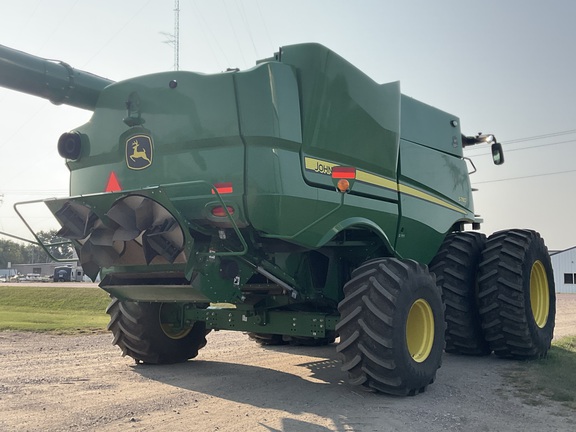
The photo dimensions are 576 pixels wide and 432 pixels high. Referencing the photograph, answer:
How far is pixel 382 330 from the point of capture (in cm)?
540

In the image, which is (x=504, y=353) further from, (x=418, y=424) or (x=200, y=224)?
(x=200, y=224)

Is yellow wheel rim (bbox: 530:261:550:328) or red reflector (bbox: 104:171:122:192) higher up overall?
red reflector (bbox: 104:171:122:192)

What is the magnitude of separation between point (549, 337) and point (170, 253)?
6098mm

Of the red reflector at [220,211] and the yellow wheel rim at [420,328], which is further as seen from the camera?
the yellow wheel rim at [420,328]

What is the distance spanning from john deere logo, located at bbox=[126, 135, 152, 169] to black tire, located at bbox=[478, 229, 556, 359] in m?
4.99

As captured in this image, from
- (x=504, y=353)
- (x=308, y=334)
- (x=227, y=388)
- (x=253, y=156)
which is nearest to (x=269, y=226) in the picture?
(x=253, y=156)

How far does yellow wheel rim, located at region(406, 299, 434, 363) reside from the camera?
6051 millimetres

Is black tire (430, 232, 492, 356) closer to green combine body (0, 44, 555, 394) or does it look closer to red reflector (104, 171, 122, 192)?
green combine body (0, 44, 555, 394)

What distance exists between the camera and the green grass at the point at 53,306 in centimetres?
1527

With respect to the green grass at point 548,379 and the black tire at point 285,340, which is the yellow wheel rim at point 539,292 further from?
the black tire at point 285,340

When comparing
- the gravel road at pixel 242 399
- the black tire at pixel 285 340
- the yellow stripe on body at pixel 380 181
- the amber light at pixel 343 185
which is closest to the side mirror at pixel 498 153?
the yellow stripe on body at pixel 380 181

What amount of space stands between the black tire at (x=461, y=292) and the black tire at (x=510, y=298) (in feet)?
0.57

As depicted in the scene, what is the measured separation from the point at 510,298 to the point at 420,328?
91.2 inches

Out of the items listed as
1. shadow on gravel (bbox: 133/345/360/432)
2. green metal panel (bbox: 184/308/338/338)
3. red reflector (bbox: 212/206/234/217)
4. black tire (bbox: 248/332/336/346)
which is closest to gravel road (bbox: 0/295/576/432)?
shadow on gravel (bbox: 133/345/360/432)
